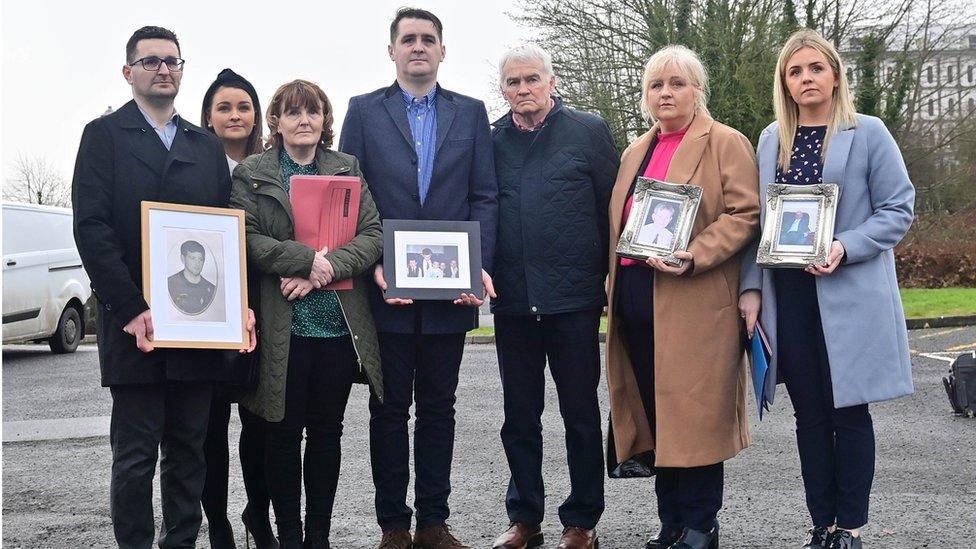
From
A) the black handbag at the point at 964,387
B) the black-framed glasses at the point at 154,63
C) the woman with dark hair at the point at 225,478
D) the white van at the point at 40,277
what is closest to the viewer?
the black-framed glasses at the point at 154,63

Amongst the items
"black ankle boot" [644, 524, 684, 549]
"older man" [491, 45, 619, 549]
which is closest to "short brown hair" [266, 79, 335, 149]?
"older man" [491, 45, 619, 549]

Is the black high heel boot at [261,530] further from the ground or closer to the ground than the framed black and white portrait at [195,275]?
closer to the ground

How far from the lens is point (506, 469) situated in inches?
278

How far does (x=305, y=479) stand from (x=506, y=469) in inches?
95.0

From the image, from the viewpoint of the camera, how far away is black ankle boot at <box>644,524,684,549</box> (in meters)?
5.05

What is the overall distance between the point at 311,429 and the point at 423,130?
150 centimetres

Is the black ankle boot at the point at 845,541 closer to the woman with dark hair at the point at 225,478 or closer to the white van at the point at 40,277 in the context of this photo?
the woman with dark hair at the point at 225,478

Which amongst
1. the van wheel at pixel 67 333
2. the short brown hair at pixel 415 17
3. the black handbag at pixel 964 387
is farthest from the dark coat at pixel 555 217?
the van wheel at pixel 67 333

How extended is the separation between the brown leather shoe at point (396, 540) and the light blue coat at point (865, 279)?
1.77 m

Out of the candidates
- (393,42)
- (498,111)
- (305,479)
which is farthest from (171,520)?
(498,111)

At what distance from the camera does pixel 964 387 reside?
8820mm

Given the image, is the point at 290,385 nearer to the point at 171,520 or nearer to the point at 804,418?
the point at 171,520

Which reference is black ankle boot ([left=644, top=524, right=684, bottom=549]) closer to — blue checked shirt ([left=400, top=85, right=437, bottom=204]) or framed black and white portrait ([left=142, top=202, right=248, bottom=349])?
blue checked shirt ([left=400, top=85, right=437, bottom=204])

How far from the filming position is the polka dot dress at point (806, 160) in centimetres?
482
